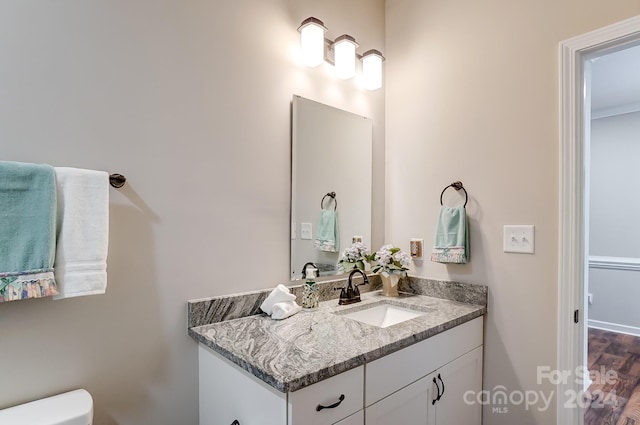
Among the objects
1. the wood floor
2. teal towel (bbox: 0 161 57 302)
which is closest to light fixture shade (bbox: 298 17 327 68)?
teal towel (bbox: 0 161 57 302)

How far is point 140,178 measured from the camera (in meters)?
1.18

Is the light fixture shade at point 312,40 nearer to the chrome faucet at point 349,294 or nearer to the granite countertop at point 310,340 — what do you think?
the chrome faucet at point 349,294

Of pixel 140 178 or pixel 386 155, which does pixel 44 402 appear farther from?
pixel 386 155

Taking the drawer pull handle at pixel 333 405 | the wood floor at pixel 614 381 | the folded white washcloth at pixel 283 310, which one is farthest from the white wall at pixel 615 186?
the drawer pull handle at pixel 333 405

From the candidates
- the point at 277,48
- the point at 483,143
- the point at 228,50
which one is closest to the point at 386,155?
the point at 483,143

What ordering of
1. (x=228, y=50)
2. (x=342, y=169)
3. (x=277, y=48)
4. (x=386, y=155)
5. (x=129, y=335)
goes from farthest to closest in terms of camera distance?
(x=386, y=155)
(x=342, y=169)
(x=277, y=48)
(x=228, y=50)
(x=129, y=335)

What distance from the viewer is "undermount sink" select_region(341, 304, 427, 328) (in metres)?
1.64

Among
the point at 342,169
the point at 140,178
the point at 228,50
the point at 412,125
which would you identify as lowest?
the point at 140,178

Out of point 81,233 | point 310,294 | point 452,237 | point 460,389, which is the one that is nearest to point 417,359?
point 460,389

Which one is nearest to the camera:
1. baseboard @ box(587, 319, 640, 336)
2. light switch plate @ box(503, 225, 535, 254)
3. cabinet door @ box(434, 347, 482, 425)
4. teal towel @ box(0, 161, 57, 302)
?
teal towel @ box(0, 161, 57, 302)

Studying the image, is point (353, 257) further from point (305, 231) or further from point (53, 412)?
point (53, 412)

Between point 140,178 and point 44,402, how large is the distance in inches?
27.6

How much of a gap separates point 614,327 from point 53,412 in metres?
4.91

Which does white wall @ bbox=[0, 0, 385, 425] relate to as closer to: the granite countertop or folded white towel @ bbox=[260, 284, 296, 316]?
folded white towel @ bbox=[260, 284, 296, 316]
